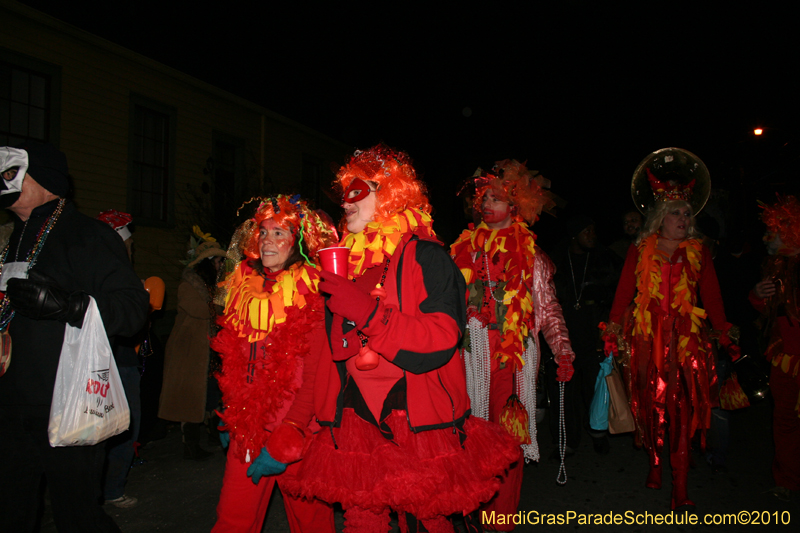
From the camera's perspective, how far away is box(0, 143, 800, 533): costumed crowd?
2170 millimetres

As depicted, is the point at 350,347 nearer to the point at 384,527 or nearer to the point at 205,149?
the point at 384,527

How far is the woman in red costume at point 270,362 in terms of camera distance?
2666 mm

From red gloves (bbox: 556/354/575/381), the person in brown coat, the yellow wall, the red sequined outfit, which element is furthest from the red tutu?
the yellow wall

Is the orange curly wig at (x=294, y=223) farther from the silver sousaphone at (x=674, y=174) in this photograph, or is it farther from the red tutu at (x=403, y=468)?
the silver sousaphone at (x=674, y=174)

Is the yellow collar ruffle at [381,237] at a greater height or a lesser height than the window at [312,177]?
lesser

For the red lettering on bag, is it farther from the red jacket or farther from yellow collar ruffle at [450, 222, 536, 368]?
yellow collar ruffle at [450, 222, 536, 368]

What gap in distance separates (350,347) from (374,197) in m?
0.77

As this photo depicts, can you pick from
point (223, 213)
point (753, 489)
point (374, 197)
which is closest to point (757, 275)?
point (753, 489)

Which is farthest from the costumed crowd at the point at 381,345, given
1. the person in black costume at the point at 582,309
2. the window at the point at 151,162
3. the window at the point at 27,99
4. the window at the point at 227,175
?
the window at the point at 227,175

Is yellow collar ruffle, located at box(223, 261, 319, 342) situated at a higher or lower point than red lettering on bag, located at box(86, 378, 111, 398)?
higher

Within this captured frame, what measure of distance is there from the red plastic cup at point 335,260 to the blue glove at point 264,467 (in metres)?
1.13

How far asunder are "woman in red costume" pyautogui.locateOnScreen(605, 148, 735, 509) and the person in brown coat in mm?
3878

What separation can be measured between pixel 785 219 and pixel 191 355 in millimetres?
5587

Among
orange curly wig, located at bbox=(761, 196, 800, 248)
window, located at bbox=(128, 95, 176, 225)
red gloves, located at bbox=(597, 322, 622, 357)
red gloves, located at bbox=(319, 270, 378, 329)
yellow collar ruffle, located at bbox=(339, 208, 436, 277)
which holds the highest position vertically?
window, located at bbox=(128, 95, 176, 225)
